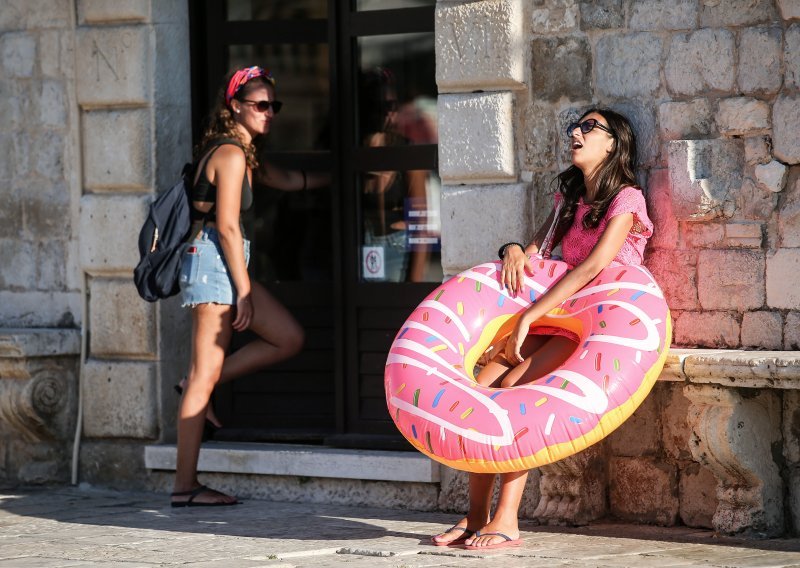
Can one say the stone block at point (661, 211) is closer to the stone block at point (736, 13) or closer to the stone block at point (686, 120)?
the stone block at point (686, 120)

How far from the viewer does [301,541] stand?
5.88 meters

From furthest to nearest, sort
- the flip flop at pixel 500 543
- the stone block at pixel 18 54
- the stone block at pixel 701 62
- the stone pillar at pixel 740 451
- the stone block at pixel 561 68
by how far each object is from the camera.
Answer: the stone block at pixel 18 54, the stone block at pixel 561 68, the stone block at pixel 701 62, the stone pillar at pixel 740 451, the flip flop at pixel 500 543

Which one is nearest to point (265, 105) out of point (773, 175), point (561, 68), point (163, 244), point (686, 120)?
point (163, 244)

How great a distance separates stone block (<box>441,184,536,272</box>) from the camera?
250 inches

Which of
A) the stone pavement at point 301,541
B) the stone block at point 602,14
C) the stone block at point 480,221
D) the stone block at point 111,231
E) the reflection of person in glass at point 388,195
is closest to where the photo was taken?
the stone pavement at point 301,541

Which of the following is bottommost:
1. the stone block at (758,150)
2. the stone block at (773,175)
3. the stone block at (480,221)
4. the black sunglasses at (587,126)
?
the stone block at (480,221)

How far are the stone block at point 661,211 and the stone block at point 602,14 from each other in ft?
2.05

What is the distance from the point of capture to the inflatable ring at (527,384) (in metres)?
5.23

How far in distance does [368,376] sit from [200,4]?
6.48ft

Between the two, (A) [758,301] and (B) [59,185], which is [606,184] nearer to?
(A) [758,301]

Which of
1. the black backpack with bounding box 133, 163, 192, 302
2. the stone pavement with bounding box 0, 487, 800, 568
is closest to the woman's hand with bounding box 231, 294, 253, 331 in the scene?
the black backpack with bounding box 133, 163, 192, 302

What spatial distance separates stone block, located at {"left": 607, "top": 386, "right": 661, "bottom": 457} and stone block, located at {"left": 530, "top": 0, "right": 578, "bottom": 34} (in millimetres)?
1530

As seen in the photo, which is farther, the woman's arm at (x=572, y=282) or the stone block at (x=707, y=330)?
the stone block at (x=707, y=330)

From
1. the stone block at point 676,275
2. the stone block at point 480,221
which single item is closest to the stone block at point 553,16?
the stone block at point 480,221
